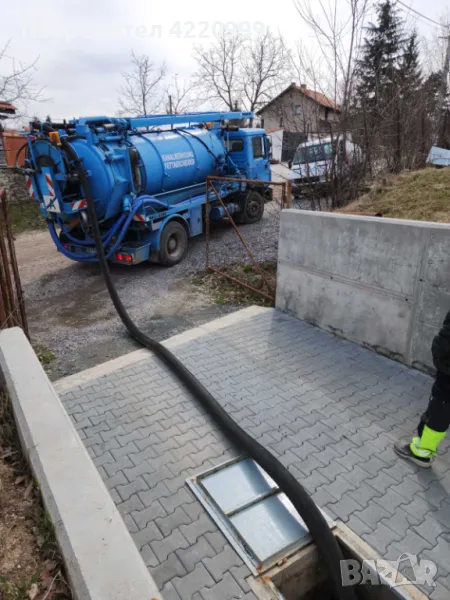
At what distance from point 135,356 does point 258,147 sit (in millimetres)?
8424

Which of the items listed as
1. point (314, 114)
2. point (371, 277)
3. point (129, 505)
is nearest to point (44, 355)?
point (129, 505)

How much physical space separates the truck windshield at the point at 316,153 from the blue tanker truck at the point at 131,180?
2.01m

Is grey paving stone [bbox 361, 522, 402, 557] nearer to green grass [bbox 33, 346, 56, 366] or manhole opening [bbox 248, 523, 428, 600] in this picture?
manhole opening [bbox 248, 523, 428, 600]

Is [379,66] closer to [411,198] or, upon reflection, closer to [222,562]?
[411,198]

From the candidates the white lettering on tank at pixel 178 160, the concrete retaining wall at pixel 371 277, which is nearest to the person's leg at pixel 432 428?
the concrete retaining wall at pixel 371 277

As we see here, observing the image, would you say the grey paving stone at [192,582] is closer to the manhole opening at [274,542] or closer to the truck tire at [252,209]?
the manhole opening at [274,542]

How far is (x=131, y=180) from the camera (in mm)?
7871

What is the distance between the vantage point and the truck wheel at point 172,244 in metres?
8.63

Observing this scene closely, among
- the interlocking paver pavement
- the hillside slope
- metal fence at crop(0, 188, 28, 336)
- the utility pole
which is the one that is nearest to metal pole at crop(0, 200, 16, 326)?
metal fence at crop(0, 188, 28, 336)

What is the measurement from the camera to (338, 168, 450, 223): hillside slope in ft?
21.4

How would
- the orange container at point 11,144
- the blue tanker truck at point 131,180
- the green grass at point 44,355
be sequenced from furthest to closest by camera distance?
1. the orange container at point 11,144
2. the blue tanker truck at point 131,180
3. the green grass at point 44,355

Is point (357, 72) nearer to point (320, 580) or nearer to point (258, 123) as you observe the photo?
point (258, 123)

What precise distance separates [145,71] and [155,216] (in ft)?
84.0

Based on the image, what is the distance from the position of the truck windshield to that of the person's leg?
6698 mm
